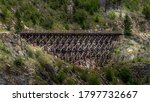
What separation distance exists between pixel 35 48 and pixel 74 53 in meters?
Answer: 12.0

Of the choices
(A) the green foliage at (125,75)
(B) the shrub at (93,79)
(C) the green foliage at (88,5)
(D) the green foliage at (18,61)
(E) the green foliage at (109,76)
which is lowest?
(A) the green foliage at (125,75)

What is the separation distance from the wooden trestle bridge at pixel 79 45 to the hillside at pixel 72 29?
1.94 meters

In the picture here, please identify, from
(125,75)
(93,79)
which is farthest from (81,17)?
(93,79)

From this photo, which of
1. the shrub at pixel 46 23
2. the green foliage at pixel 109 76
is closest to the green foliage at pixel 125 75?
the green foliage at pixel 109 76

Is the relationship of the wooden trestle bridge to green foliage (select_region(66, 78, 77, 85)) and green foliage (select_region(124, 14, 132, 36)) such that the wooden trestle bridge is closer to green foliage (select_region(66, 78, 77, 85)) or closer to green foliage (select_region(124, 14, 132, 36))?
green foliage (select_region(124, 14, 132, 36))

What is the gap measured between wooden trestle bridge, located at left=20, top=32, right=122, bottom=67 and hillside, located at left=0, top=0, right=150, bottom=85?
194 centimetres

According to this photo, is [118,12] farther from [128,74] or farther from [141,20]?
[128,74]

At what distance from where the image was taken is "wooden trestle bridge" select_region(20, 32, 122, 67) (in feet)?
385

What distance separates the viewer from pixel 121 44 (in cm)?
12888

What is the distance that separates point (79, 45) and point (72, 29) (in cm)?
970

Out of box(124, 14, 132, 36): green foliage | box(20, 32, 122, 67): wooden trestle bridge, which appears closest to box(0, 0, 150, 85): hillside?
box(124, 14, 132, 36): green foliage

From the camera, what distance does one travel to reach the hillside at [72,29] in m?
104

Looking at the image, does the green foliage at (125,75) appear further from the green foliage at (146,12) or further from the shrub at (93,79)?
the green foliage at (146,12)

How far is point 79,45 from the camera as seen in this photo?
404ft
